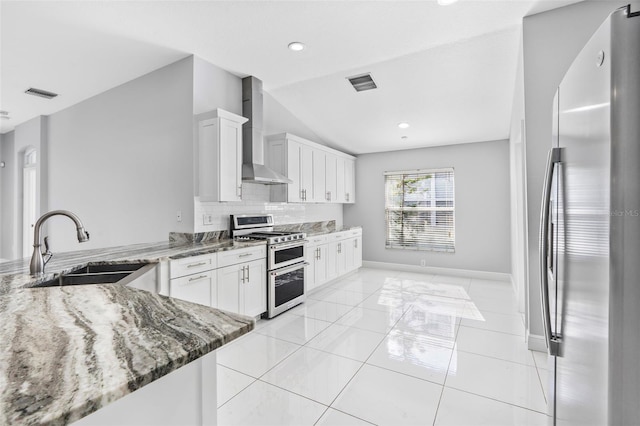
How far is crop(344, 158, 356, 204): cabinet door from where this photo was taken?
6254 mm

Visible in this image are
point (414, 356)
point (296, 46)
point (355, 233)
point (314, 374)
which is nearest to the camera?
point (314, 374)

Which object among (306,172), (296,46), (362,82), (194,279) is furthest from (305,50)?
(194,279)

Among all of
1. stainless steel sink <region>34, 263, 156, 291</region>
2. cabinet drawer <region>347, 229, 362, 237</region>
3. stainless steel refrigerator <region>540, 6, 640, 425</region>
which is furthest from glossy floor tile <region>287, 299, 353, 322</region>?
stainless steel refrigerator <region>540, 6, 640, 425</region>

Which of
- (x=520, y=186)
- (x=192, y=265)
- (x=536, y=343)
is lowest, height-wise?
(x=536, y=343)

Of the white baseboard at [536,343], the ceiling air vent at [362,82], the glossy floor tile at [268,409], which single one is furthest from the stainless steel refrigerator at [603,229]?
the ceiling air vent at [362,82]

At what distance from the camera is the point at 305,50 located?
329 centimetres

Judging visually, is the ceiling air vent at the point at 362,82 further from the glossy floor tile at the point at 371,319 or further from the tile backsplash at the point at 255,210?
the glossy floor tile at the point at 371,319

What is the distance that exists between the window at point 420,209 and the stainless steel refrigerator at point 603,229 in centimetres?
508

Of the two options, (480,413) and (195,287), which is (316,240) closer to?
(195,287)

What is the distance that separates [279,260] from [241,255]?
0.58 metres

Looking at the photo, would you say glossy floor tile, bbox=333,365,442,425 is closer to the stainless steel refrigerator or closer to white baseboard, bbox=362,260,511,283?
the stainless steel refrigerator

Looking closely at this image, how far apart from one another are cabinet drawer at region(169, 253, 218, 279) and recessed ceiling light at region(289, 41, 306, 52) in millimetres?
2250

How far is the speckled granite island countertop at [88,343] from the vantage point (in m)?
0.53

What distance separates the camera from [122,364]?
25.7 inches
